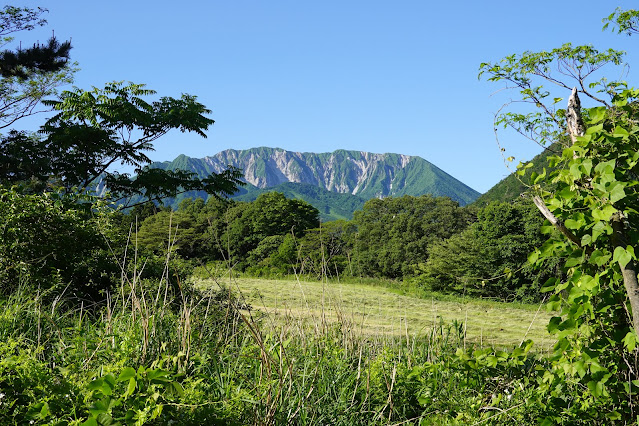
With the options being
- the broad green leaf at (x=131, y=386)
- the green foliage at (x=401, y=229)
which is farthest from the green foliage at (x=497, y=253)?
the broad green leaf at (x=131, y=386)

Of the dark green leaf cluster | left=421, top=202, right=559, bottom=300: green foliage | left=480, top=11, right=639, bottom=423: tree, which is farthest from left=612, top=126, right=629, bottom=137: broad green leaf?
left=421, top=202, right=559, bottom=300: green foliage

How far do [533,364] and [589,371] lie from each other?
373 mm

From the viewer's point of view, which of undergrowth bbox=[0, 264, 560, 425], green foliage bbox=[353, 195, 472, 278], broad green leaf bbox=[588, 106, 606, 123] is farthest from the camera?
green foliage bbox=[353, 195, 472, 278]

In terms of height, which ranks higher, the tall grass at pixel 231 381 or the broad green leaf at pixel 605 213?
the broad green leaf at pixel 605 213

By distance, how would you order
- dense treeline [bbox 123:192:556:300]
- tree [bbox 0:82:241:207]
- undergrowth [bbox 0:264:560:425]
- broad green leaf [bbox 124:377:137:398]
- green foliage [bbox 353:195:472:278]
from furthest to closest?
green foliage [bbox 353:195:472:278] < dense treeline [bbox 123:192:556:300] < tree [bbox 0:82:241:207] < undergrowth [bbox 0:264:560:425] < broad green leaf [bbox 124:377:137:398]

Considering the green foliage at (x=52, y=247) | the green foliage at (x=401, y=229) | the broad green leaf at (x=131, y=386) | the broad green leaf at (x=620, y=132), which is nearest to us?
the broad green leaf at (x=131, y=386)

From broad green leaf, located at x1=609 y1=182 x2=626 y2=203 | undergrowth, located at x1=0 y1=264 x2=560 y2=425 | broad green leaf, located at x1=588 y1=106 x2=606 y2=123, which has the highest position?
broad green leaf, located at x1=588 y1=106 x2=606 y2=123

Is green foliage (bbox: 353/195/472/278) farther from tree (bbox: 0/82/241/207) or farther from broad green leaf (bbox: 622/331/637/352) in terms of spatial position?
broad green leaf (bbox: 622/331/637/352)

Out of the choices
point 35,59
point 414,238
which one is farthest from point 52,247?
point 414,238

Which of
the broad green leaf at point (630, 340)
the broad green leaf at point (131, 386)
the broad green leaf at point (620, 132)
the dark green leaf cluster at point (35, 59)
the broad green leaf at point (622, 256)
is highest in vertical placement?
the dark green leaf cluster at point (35, 59)

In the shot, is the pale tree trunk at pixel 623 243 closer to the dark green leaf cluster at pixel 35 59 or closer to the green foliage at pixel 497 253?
the dark green leaf cluster at pixel 35 59

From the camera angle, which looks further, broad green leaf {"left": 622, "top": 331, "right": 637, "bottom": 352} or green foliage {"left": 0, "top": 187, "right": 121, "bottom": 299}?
green foliage {"left": 0, "top": 187, "right": 121, "bottom": 299}

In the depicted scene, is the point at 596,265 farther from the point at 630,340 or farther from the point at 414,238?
the point at 414,238

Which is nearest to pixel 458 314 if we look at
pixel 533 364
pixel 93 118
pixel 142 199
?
pixel 142 199
